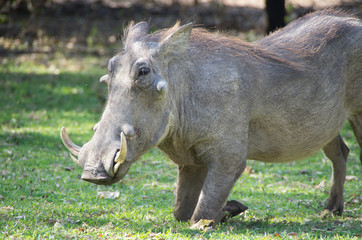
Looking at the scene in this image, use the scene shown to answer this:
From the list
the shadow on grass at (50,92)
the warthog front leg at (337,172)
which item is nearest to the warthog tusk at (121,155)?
the warthog front leg at (337,172)

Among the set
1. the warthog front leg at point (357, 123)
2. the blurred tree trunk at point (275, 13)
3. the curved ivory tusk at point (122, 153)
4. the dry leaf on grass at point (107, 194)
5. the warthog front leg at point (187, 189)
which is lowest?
the dry leaf on grass at point (107, 194)

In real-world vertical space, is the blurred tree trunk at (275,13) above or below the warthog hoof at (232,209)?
above

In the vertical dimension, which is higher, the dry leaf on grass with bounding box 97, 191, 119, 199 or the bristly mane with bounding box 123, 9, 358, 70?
the bristly mane with bounding box 123, 9, 358, 70

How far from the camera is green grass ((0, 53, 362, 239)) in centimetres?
395

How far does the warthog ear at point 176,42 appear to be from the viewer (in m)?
3.89

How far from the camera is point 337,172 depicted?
5055 millimetres

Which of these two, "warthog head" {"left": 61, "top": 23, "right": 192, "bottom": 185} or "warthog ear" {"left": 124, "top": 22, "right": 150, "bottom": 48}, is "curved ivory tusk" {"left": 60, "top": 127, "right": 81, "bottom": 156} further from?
"warthog ear" {"left": 124, "top": 22, "right": 150, "bottom": 48}

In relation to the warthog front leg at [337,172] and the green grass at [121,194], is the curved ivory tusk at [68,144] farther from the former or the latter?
the warthog front leg at [337,172]

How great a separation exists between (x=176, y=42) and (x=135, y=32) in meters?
0.41

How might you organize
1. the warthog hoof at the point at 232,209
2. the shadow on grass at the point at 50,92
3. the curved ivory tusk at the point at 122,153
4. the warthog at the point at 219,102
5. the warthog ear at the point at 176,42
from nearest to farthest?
the curved ivory tusk at the point at 122,153 → the warthog at the point at 219,102 → the warthog ear at the point at 176,42 → the warthog hoof at the point at 232,209 → the shadow on grass at the point at 50,92

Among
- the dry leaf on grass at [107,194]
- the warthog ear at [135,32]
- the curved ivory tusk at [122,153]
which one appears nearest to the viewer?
the curved ivory tusk at [122,153]

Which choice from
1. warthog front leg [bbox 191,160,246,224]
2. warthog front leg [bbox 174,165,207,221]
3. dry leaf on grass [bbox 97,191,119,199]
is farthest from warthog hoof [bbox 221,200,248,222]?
dry leaf on grass [bbox 97,191,119,199]

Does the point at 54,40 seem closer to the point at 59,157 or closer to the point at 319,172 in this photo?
the point at 59,157

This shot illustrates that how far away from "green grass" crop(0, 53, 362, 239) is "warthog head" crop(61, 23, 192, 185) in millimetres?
485
